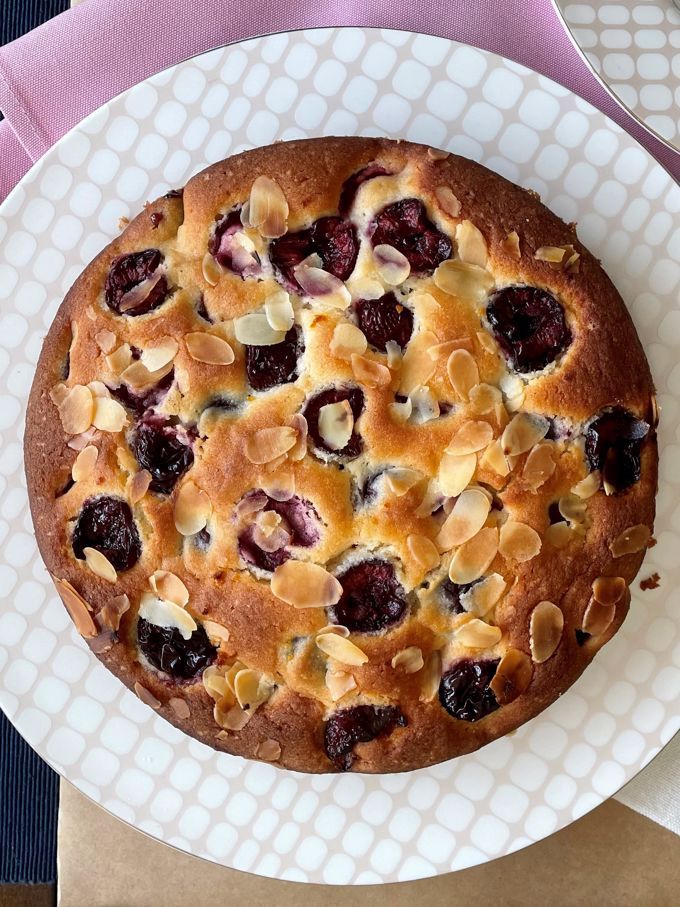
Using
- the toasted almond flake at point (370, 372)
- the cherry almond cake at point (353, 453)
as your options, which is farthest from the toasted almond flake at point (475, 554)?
the toasted almond flake at point (370, 372)

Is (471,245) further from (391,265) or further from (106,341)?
(106,341)

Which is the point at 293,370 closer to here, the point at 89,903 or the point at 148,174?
the point at 148,174

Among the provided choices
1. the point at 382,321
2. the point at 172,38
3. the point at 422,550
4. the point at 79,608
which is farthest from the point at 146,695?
the point at 172,38

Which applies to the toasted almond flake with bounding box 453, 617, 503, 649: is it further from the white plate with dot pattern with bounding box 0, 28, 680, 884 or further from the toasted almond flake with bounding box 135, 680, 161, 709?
the toasted almond flake with bounding box 135, 680, 161, 709

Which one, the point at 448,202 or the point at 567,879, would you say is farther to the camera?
the point at 567,879

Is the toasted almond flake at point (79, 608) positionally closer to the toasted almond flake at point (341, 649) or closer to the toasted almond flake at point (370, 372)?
the toasted almond flake at point (341, 649)

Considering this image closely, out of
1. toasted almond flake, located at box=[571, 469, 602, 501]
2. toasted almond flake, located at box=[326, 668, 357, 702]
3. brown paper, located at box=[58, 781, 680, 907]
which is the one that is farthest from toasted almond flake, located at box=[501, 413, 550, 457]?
brown paper, located at box=[58, 781, 680, 907]
